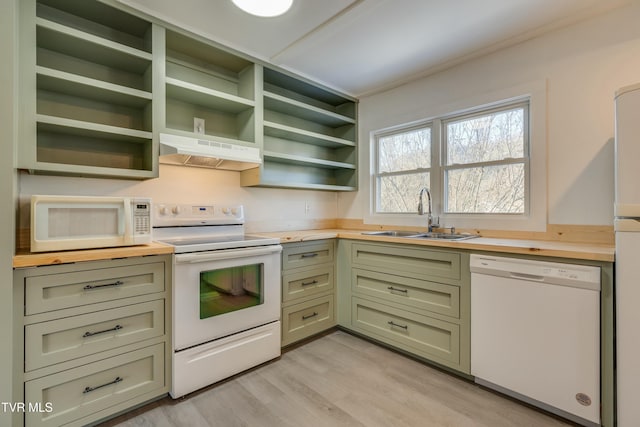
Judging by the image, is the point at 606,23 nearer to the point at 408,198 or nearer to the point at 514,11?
the point at 514,11

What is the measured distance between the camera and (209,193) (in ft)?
8.21

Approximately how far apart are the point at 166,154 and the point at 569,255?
93.5 inches

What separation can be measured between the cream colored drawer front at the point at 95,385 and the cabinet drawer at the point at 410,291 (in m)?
1.53

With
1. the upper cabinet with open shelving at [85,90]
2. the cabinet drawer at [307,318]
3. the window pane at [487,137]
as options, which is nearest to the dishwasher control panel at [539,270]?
the window pane at [487,137]

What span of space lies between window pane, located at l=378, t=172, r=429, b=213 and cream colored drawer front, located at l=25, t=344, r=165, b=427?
7.84 feet

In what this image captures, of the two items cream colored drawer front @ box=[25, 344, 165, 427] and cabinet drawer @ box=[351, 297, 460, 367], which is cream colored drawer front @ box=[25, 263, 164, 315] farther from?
cabinet drawer @ box=[351, 297, 460, 367]

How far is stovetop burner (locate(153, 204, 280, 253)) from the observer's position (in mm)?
2066

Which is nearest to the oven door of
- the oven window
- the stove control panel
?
the oven window

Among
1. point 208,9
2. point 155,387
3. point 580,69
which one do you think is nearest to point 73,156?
point 208,9

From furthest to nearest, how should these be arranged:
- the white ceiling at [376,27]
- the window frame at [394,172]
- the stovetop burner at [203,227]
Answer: the window frame at [394,172]
the stovetop burner at [203,227]
the white ceiling at [376,27]

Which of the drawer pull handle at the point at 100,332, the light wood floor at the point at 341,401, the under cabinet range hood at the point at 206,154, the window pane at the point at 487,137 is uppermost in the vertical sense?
the window pane at the point at 487,137

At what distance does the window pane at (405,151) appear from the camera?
2.92 m

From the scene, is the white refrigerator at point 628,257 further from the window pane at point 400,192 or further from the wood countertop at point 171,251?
the window pane at point 400,192

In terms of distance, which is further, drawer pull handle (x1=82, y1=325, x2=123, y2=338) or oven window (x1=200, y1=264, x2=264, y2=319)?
oven window (x1=200, y1=264, x2=264, y2=319)
